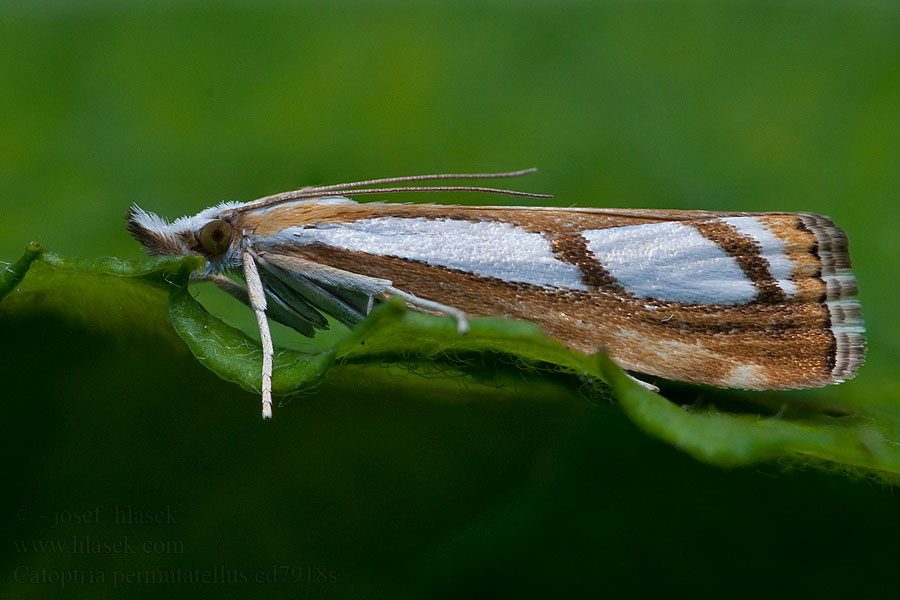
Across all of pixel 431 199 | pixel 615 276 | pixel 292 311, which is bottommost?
pixel 292 311

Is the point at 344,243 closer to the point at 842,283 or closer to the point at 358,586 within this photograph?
the point at 358,586

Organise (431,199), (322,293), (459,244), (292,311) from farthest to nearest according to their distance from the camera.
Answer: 1. (431,199)
2. (292,311)
3. (322,293)
4. (459,244)

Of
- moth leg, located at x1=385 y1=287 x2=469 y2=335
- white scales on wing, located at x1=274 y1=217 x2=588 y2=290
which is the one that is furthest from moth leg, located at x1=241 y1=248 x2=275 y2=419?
moth leg, located at x1=385 y1=287 x2=469 y2=335

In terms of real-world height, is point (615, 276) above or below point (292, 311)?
above

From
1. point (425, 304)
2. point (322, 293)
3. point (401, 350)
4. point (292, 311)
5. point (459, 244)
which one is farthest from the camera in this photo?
point (292, 311)

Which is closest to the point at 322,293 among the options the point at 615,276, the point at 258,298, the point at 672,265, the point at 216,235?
the point at 258,298

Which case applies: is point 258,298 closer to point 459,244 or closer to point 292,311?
point 292,311
